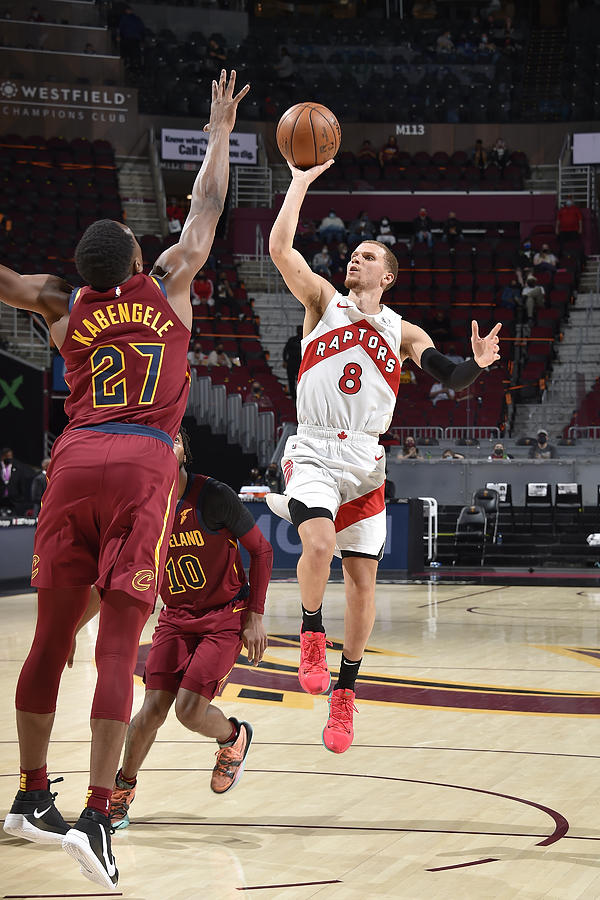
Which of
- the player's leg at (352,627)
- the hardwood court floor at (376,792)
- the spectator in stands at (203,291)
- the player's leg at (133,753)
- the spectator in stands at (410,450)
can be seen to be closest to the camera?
the hardwood court floor at (376,792)

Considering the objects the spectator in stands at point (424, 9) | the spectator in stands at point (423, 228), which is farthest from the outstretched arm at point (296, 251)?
the spectator in stands at point (424, 9)

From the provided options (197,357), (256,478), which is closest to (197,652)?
(256,478)

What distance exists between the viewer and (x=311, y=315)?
5344 millimetres

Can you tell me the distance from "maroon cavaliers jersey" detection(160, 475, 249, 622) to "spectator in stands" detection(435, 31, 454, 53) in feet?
93.9

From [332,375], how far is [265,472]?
14.1m

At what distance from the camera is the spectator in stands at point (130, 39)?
2892 centimetres

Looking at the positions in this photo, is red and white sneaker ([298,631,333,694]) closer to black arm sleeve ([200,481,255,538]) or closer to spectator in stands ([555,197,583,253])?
black arm sleeve ([200,481,255,538])

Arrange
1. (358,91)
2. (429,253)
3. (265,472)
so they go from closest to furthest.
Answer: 1. (265,472)
2. (429,253)
3. (358,91)

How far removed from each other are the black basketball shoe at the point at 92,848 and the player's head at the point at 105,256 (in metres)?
1.63

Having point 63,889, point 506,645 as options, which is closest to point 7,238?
point 506,645

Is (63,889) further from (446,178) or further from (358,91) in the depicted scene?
(358,91)

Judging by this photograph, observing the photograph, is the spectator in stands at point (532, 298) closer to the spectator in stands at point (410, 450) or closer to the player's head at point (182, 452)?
the spectator in stands at point (410, 450)

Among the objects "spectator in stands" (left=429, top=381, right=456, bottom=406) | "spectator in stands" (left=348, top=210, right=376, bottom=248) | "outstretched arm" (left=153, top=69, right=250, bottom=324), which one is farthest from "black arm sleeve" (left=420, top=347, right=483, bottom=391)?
"spectator in stands" (left=348, top=210, right=376, bottom=248)

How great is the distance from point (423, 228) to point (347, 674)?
72.8 feet
